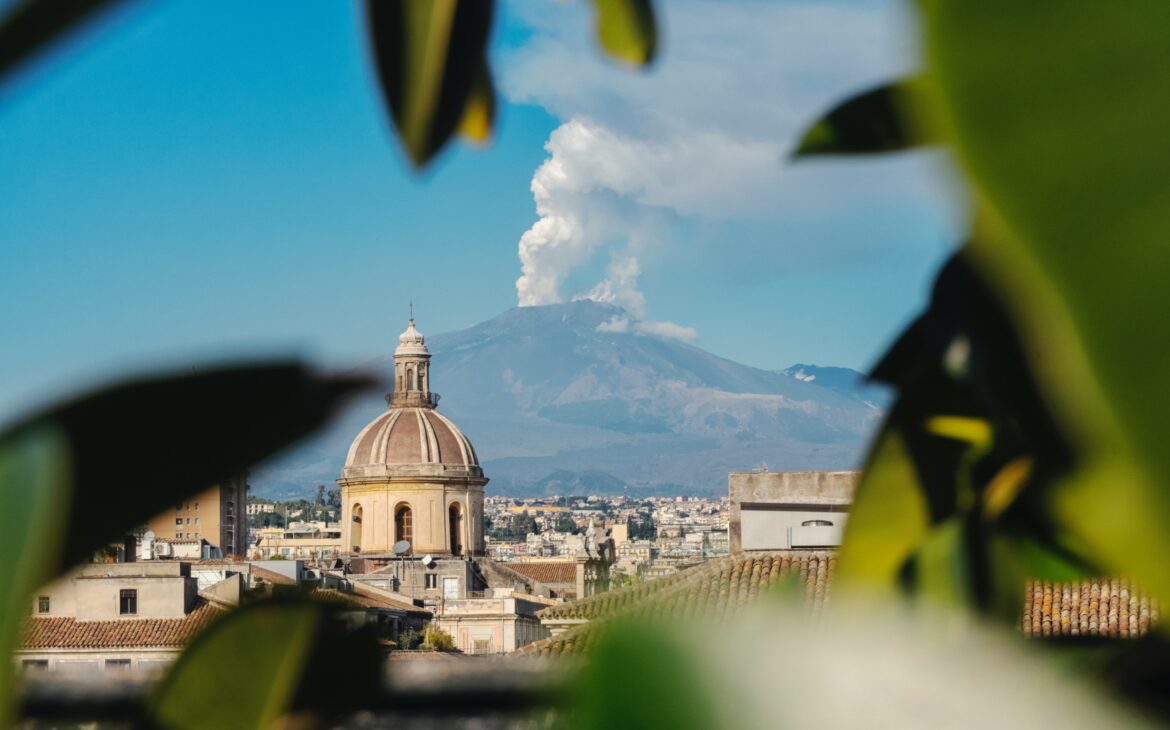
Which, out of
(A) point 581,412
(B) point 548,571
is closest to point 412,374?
(B) point 548,571

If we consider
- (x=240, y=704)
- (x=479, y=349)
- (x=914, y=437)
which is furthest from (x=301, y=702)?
(x=479, y=349)

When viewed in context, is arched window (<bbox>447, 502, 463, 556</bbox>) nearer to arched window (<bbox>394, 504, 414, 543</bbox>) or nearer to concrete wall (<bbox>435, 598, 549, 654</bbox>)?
arched window (<bbox>394, 504, 414, 543</bbox>)

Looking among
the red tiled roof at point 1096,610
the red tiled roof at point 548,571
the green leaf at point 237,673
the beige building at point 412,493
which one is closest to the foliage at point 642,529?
the red tiled roof at point 548,571

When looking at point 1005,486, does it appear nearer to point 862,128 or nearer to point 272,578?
point 862,128

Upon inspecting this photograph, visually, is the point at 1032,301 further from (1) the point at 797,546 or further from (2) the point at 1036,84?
(1) the point at 797,546

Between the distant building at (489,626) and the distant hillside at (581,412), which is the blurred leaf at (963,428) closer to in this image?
the distant building at (489,626)
